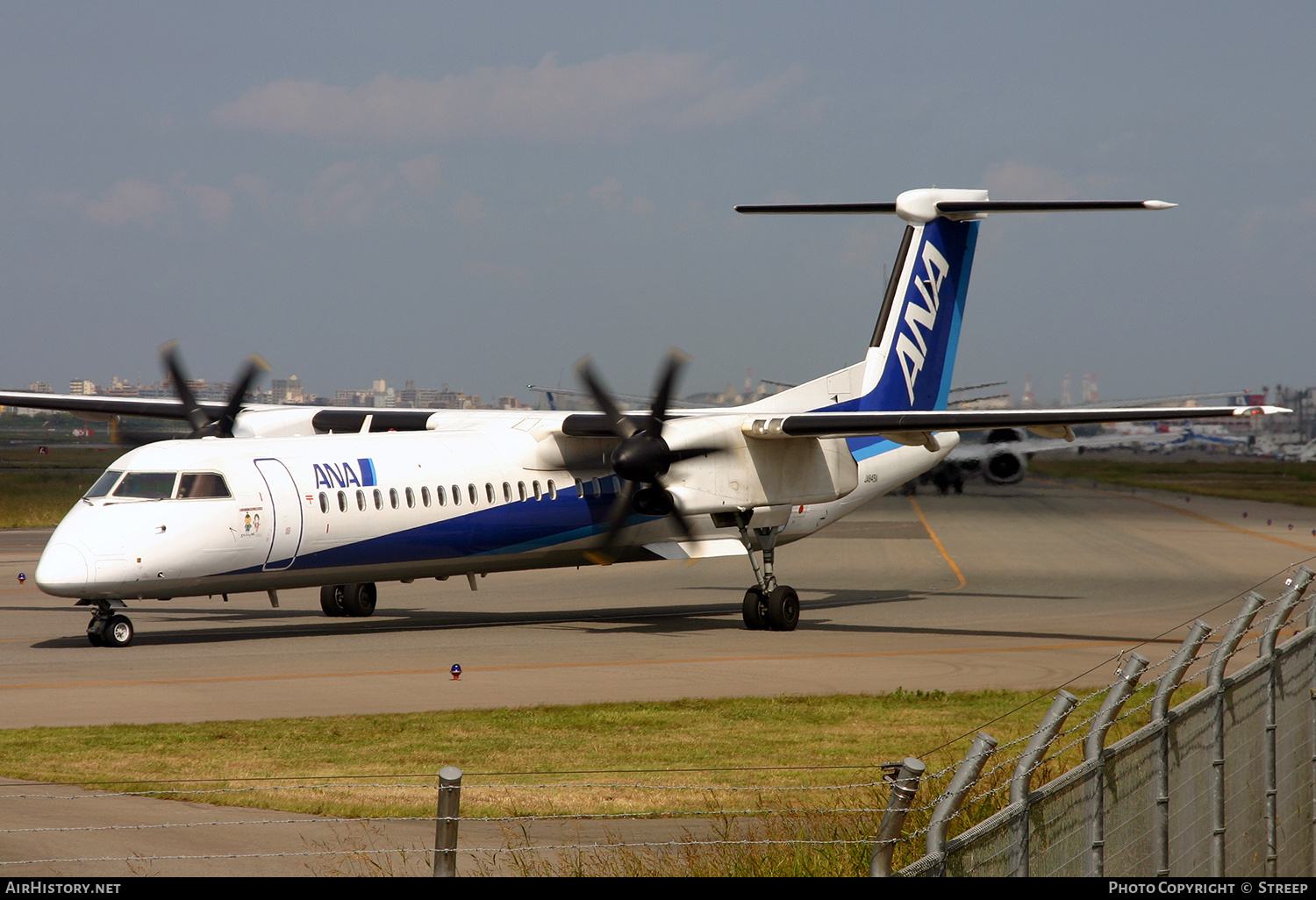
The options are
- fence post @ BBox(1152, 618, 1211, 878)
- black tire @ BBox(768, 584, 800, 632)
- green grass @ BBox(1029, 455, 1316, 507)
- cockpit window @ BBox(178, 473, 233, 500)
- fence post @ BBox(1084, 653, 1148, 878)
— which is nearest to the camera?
fence post @ BBox(1084, 653, 1148, 878)

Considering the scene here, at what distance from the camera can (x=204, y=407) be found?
81.4 ft

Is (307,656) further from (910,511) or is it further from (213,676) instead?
(910,511)

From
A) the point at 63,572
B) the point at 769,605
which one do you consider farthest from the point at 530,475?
the point at 63,572

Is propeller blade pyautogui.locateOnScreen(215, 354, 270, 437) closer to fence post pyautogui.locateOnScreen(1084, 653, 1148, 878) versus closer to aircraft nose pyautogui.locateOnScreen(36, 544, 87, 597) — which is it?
aircraft nose pyautogui.locateOnScreen(36, 544, 87, 597)

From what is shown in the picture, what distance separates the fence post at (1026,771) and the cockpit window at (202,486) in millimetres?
15556

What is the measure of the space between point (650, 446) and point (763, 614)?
12.1 feet

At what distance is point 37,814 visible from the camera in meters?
9.94

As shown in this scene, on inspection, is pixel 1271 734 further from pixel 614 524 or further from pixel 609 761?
pixel 614 524

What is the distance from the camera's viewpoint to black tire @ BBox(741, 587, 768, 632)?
23453mm

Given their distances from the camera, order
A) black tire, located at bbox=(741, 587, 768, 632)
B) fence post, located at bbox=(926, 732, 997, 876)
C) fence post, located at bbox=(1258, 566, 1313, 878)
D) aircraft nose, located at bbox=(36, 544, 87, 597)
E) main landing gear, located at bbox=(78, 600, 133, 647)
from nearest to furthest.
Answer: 1. fence post, located at bbox=(926, 732, 997, 876)
2. fence post, located at bbox=(1258, 566, 1313, 878)
3. aircraft nose, located at bbox=(36, 544, 87, 597)
4. main landing gear, located at bbox=(78, 600, 133, 647)
5. black tire, located at bbox=(741, 587, 768, 632)

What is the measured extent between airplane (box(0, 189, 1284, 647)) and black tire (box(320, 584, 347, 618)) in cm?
3

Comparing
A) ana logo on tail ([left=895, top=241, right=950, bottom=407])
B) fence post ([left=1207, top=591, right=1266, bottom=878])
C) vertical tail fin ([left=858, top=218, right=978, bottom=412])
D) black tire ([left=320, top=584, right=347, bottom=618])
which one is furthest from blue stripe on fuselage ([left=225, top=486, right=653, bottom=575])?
fence post ([left=1207, top=591, right=1266, bottom=878])

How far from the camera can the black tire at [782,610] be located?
919 inches
